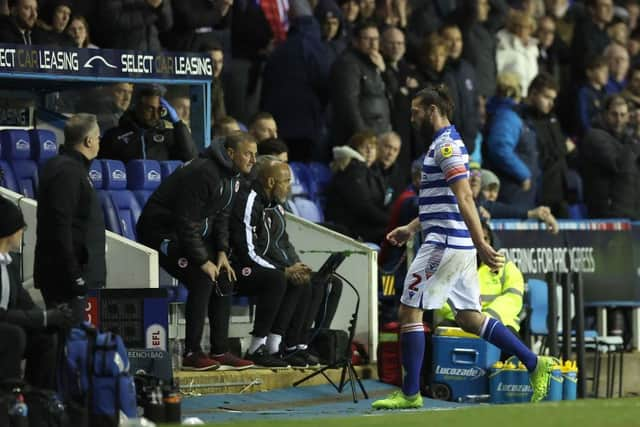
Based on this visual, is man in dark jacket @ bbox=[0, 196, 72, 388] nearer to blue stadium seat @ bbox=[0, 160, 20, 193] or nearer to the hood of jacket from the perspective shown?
the hood of jacket

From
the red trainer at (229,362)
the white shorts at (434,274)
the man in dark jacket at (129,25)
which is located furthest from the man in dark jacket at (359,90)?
the white shorts at (434,274)

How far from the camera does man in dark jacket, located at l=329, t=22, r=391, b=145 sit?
17.9 metres

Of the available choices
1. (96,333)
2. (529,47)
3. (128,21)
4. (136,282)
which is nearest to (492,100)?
(529,47)

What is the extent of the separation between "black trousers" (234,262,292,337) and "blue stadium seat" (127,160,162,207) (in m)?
1.26

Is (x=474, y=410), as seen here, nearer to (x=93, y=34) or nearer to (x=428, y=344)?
(x=428, y=344)

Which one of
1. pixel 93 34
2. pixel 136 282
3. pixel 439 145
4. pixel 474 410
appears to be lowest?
pixel 474 410

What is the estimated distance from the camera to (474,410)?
12.0 metres

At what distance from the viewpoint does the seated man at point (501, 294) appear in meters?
15.1

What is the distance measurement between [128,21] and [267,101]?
1.98 metres

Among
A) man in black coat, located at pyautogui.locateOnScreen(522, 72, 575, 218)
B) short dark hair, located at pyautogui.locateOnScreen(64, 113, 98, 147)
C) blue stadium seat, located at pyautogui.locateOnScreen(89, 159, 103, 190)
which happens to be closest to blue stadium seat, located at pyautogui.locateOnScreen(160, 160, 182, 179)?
blue stadium seat, located at pyautogui.locateOnScreen(89, 159, 103, 190)

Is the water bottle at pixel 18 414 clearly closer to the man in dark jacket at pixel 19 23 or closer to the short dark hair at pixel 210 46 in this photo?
the man in dark jacket at pixel 19 23

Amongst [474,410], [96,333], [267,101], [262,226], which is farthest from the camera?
[267,101]

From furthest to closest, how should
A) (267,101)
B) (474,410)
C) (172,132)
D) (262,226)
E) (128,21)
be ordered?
(267,101), (128,21), (172,132), (262,226), (474,410)

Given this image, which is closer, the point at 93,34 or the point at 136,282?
the point at 136,282
